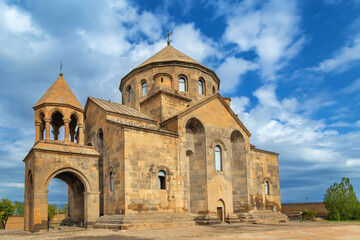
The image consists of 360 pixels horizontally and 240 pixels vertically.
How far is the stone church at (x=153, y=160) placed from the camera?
1565 cm

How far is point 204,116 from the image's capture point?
64.3 feet

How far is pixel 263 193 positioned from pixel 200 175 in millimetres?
7292

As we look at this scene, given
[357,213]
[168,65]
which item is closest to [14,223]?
[168,65]

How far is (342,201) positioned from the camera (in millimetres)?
25078

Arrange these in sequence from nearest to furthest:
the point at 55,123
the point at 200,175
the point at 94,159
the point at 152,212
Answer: the point at 152,212
the point at 94,159
the point at 200,175
the point at 55,123

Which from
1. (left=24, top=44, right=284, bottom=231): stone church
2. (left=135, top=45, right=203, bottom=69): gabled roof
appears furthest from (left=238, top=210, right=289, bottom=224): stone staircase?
(left=135, top=45, right=203, bottom=69): gabled roof

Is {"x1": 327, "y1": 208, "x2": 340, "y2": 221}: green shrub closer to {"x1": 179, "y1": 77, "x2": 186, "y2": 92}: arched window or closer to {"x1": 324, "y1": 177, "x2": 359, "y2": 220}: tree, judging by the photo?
{"x1": 324, "y1": 177, "x2": 359, "y2": 220}: tree

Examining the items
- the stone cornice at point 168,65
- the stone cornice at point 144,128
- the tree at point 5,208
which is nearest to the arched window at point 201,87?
the stone cornice at point 168,65

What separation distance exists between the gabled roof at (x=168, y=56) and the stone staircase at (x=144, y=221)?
12.2m

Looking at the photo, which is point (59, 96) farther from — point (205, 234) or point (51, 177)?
point (205, 234)

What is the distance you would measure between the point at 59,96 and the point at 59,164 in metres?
4.17

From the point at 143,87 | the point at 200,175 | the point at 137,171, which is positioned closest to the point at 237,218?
the point at 200,175

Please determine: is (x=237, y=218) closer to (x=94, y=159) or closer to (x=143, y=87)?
(x=94, y=159)

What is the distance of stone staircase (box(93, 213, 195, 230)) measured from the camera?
14469 millimetres
